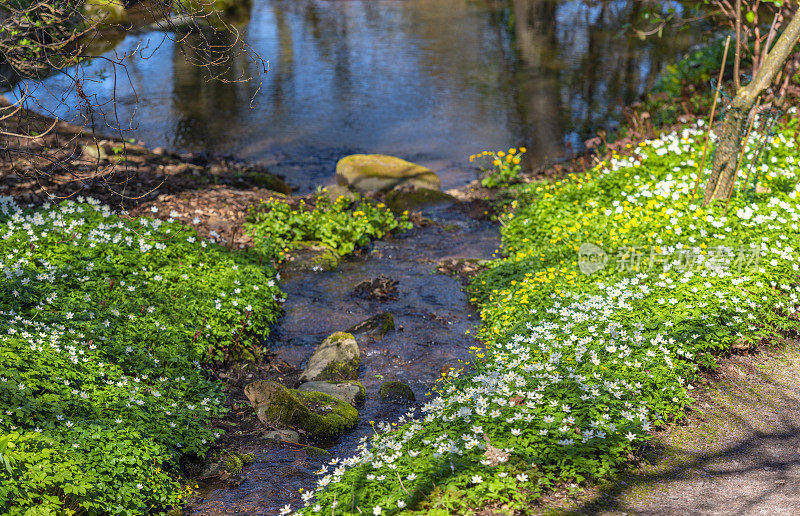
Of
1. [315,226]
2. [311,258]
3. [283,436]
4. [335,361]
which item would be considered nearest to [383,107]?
[315,226]

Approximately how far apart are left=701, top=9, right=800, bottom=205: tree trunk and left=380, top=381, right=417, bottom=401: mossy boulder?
4.40m

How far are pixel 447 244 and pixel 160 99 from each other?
11006 millimetres

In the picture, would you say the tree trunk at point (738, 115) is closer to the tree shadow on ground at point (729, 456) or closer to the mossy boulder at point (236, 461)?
the tree shadow on ground at point (729, 456)

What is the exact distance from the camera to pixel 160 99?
16.8m

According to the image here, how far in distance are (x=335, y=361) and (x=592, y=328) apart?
2580 mm

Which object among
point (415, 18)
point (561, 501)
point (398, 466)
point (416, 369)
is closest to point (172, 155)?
point (416, 369)

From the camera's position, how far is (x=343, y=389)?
19.7ft

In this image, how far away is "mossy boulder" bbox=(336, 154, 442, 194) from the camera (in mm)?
11445

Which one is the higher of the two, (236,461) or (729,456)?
(729,456)

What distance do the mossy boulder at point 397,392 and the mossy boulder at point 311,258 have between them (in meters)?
2.95

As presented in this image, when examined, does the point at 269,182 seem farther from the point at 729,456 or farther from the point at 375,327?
the point at 729,456

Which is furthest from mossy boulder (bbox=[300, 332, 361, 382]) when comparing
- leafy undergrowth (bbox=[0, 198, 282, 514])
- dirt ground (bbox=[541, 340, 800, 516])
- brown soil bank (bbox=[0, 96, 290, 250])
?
dirt ground (bbox=[541, 340, 800, 516])

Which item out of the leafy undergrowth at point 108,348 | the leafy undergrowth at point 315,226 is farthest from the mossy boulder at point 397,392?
the leafy undergrowth at point 315,226

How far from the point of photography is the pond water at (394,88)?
1412cm
